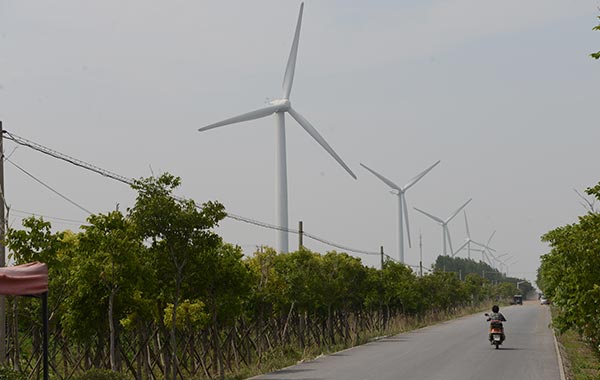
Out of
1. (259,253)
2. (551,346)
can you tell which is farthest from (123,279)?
(551,346)

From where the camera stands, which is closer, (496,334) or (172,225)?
(172,225)

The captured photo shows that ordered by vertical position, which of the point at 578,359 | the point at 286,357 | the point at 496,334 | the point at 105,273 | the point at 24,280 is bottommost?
the point at 578,359

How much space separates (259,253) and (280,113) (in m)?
23.1

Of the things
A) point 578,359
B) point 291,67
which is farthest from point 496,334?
point 291,67

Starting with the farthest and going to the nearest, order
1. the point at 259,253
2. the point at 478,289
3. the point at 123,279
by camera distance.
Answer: the point at 478,289, the point at 259,253, the point at 123,279

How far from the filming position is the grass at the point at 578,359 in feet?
78.4

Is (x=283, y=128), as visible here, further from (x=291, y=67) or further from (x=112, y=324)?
(x=112, y=324)

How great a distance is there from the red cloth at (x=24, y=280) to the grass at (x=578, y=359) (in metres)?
11.5

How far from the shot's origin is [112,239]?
22.0 meters

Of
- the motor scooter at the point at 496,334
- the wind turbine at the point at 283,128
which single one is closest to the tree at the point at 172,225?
the motor scooter at the point at 496,334

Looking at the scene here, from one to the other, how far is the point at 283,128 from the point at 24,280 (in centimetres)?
4293

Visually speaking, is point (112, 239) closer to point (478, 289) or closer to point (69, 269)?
point (69, 269)

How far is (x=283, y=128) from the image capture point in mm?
58062

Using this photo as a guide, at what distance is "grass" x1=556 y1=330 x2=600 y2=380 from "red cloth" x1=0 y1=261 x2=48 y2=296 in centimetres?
1146
